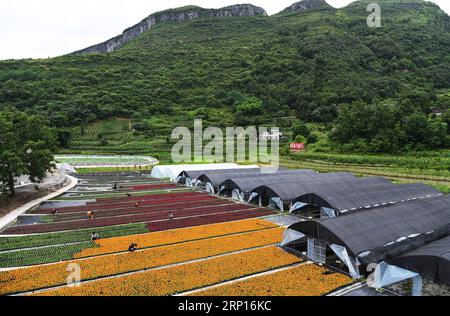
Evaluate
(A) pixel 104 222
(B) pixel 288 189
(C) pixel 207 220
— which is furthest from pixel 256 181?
(A) pixel 104 222

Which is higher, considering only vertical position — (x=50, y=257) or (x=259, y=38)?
(x=259, y=38)

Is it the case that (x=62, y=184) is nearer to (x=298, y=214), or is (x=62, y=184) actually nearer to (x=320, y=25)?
(x=298, y=214)

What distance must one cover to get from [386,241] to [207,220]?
44.0 ft

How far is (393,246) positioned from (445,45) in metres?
128

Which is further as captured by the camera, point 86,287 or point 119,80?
point 119,80

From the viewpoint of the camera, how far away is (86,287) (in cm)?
1457

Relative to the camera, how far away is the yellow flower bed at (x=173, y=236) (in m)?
19.7

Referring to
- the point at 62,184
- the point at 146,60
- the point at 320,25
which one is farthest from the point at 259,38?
the point at 62,184

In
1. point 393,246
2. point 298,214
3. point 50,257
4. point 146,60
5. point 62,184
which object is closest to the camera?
point 393,246

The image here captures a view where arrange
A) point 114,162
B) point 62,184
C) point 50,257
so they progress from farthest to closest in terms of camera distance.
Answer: point 114,162
point 62,184
point 50,257

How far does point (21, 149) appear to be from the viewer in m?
33.2

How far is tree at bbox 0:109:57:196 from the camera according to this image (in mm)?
30984

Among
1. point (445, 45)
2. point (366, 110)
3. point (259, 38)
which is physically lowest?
point (366, 110)

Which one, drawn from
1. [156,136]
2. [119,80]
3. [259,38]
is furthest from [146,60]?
[156,136]
